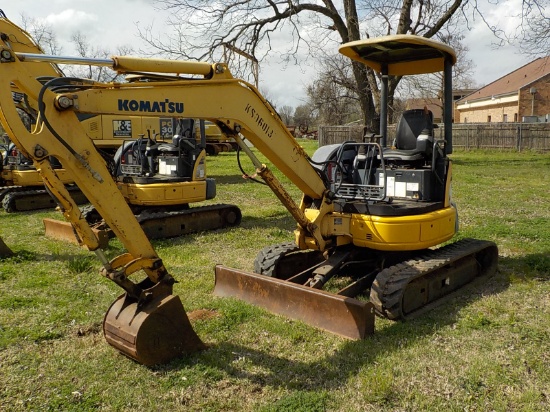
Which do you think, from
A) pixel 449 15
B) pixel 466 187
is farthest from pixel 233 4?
pixel 466 187


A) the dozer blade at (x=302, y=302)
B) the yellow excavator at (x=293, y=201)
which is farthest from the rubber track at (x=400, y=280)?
the dozer blade at (x=302, y=302)

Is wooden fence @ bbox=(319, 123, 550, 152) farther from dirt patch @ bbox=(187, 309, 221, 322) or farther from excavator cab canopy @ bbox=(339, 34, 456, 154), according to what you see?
dirt patch @ bbox=(187, 309, 221, 322)

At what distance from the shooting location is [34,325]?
527cm

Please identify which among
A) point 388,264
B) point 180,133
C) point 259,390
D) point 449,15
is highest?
point 449,15

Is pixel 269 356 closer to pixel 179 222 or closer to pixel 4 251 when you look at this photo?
pixel 4 251

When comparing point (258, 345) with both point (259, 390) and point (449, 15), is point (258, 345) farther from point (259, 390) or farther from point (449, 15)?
point (449, 15)

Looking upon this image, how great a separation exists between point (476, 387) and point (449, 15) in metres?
20.4

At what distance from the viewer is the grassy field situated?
3895mm

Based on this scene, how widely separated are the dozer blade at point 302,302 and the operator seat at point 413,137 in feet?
6.86

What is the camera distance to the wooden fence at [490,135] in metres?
28.1

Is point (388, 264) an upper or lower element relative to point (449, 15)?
lower

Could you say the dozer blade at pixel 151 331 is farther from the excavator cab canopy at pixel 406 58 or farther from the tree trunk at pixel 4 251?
the tree trunk at pixel 4 251

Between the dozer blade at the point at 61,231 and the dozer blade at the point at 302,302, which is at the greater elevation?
the dozer blade at the point at 61,231

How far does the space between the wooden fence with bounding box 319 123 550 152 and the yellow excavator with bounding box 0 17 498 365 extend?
69.3 feet
